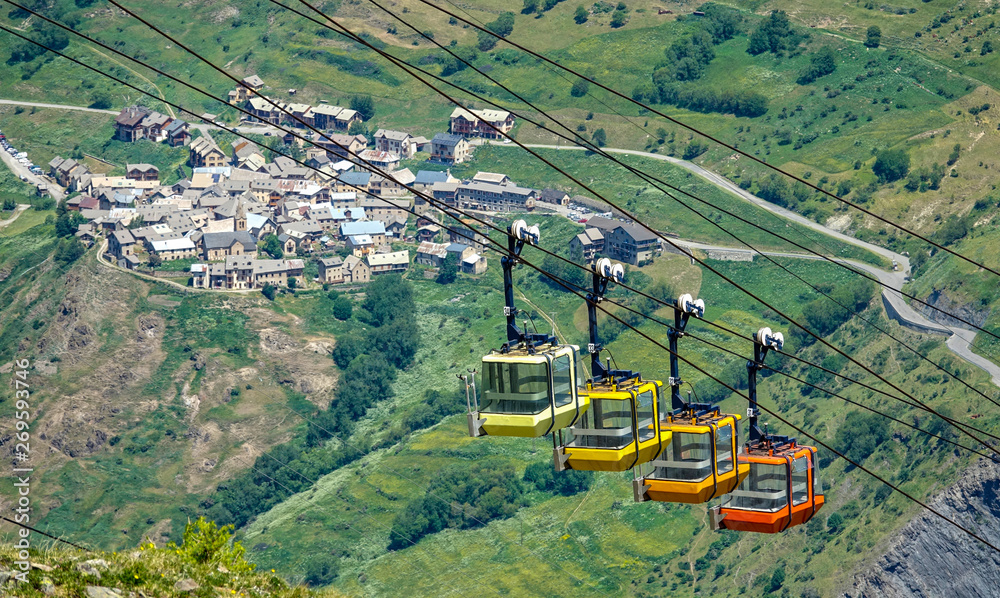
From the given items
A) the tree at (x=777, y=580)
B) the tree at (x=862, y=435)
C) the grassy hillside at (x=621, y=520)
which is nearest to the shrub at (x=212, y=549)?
the grassy hillside at (x=621, y=520)

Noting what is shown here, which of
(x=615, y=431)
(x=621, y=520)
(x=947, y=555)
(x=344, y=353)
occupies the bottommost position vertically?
(x=344, y=353)

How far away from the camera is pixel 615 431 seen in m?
41.4

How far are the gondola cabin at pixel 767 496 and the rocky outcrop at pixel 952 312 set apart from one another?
418 ft

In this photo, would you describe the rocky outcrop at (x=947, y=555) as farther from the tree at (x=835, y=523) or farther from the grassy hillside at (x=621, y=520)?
the tree at (x=835, y=523)

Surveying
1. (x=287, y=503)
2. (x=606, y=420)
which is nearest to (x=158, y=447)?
(x=287, y=503)

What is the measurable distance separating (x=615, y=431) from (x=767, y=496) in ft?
20.9

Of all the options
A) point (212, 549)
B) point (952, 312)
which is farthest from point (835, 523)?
point (212, 549)

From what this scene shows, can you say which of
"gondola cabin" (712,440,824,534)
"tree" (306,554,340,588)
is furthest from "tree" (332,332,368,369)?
"gondola cabin" (712,440,824,534)

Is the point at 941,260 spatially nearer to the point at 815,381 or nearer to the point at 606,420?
the point at 815,381

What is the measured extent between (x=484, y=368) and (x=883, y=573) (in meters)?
102

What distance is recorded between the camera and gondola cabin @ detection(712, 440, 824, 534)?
44125 millimetres

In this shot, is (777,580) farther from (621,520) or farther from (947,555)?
(621,520)

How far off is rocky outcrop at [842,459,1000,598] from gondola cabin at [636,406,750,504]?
314 feet

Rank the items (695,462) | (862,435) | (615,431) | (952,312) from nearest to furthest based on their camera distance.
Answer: (615,431) < (695,462) < (862,435) < (952,312)
